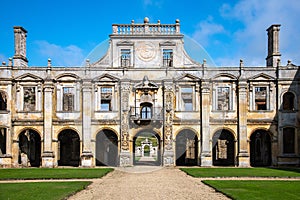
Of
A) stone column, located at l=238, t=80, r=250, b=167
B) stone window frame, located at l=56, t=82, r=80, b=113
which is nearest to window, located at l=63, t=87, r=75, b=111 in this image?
stone window frame, located at l=56, t=82, r=80, b=113

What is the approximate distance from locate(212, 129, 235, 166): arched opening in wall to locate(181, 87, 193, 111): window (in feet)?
11.3

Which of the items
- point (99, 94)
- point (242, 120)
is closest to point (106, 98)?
point (99, 94)

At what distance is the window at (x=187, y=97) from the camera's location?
36.3 metres

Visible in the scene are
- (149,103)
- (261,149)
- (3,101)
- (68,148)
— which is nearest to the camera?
(149,103)

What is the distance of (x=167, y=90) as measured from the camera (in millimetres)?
35812

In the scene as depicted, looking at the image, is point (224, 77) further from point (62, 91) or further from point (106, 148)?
point (62, 91)

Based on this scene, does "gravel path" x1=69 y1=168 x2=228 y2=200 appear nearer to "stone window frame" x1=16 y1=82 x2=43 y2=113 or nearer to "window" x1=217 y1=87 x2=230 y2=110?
"stone window frame" x1=16 y1=82 x2=43 y2=113

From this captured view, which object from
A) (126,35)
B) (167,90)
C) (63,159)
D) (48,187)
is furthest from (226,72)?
(48,187)

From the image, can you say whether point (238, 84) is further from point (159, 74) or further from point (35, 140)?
point (35, 140)

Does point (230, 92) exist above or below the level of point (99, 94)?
above

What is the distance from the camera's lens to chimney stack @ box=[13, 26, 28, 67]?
36.9 m

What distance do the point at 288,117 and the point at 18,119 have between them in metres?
22.9

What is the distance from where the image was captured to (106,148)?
1596 inches

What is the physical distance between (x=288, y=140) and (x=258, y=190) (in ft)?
65.1
